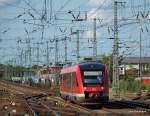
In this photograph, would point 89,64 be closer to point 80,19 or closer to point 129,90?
point 80,19

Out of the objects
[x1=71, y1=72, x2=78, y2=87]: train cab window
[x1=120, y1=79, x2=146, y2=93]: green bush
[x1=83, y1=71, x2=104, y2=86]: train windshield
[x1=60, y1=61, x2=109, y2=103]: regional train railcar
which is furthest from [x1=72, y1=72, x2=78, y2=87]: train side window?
[x1=120, y1=79, x2=146, y2=93]: green bush

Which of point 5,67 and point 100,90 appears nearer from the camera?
point 100,90

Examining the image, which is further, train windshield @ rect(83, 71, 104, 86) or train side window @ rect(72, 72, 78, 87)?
train side window @ rect(72, 72, 78, 87)

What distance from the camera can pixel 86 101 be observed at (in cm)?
3175

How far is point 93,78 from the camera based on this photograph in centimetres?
3198

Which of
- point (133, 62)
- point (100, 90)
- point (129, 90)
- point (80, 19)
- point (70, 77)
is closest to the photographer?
point (100, 90)

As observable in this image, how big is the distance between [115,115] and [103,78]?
23.0ft

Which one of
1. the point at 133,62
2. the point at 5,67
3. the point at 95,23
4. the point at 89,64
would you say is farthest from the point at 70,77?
the point at 5,67

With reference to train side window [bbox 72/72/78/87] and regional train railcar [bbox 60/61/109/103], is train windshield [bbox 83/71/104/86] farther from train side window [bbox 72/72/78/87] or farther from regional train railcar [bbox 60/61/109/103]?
train side window [bbox 72/72/78/87]

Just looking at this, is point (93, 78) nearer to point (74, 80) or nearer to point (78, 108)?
point (78, 108)

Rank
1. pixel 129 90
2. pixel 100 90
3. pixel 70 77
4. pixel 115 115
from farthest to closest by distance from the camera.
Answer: pixel 129 90 < pixel 70 77 < pixel 100 90 < pixel 115 115

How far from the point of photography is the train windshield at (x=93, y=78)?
Result: 31781 mm

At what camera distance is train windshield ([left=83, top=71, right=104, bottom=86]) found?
31.8 meters

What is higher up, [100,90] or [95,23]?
[95,23]
